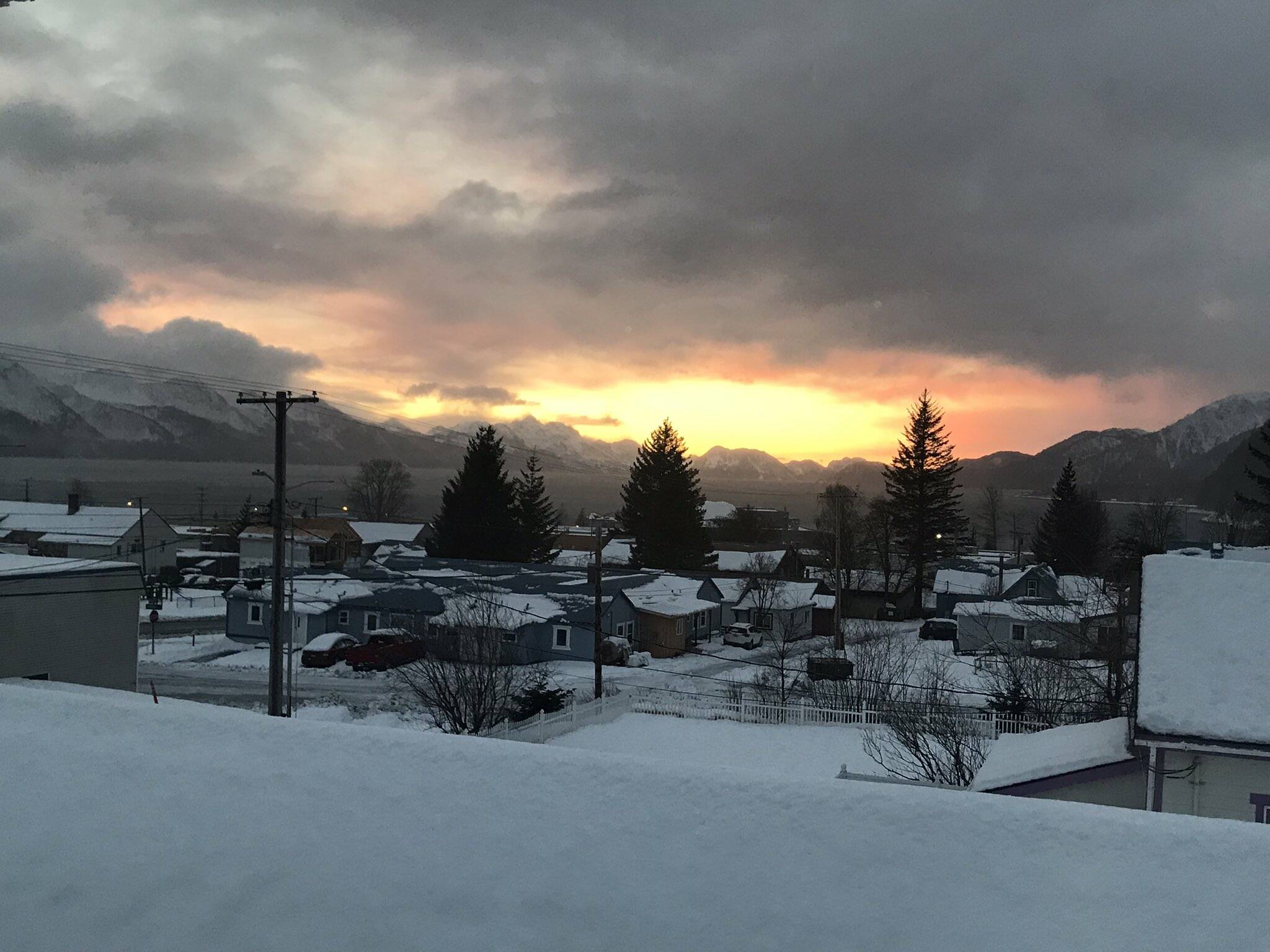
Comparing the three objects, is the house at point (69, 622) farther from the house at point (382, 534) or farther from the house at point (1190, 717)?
the house at point (382, 534)

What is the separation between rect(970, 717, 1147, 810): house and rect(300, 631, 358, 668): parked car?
100 ft

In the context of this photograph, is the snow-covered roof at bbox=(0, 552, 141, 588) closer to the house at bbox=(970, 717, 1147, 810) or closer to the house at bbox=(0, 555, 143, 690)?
the house at bbox=(0, 555, 143, 690)

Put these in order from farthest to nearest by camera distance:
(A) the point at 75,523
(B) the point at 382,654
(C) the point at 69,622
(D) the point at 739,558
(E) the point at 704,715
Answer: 1. (D) the point at 739,558
2. (A) the point at 75,523
3. (B) the point at 382,654
4. (E) the point at 704,715
5. (C) the point at 69,622

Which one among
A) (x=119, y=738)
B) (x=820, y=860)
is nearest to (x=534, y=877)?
(x=820, y=860)

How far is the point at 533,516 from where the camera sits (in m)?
66.2

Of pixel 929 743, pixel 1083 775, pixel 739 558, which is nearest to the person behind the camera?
pixel 1083 775

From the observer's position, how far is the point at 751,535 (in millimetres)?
97000

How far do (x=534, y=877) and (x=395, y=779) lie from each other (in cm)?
119

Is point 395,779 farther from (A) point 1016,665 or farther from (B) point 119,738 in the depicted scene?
(A) point 1016,665

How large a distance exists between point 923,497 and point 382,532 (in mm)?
47040

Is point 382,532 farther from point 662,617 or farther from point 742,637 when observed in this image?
point 742,637

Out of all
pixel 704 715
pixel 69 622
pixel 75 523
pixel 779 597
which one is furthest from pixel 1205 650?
pixel 75 523

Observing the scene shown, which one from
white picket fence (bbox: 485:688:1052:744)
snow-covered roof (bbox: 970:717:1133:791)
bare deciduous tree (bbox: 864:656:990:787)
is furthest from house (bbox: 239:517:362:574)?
snow-covered roof (bbox: 970:717:1133:791)

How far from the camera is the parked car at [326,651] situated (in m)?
37.6
